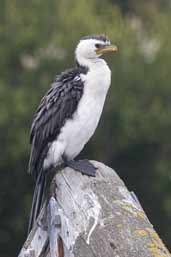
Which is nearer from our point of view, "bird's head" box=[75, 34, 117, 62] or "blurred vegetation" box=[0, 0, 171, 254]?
"bird's head" box=[75, 34, 117, 62]

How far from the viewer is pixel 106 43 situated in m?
8.34

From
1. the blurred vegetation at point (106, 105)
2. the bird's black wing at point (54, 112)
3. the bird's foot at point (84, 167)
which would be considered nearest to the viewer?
the bird's foot at point (84, 167)

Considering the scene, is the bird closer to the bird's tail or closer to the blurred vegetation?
the bird's tail

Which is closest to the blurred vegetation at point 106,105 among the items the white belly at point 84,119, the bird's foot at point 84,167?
the white belly at point 84,119

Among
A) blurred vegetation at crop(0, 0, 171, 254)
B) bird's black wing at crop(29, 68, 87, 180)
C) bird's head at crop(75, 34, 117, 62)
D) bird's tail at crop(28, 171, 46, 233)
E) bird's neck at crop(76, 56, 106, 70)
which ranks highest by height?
bird's head at crop(75, 34, 117, 62)

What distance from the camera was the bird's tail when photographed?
6.71 metres

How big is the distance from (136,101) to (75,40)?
7.47ft

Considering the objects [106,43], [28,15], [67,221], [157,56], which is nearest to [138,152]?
[157,56]

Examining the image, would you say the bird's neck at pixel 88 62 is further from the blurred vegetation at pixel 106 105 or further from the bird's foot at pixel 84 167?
the blurred vegetation at pixel 106 105

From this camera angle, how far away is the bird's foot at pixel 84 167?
19.3ft

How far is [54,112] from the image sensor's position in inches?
317

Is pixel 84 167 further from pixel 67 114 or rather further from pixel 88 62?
pixel 88 62

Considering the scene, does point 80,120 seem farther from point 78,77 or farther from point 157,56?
point 157,56

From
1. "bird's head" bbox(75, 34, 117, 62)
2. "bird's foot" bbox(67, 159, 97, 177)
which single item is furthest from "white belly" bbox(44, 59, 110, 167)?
"bird's foot" bbox(67, 159, 97, 177)
